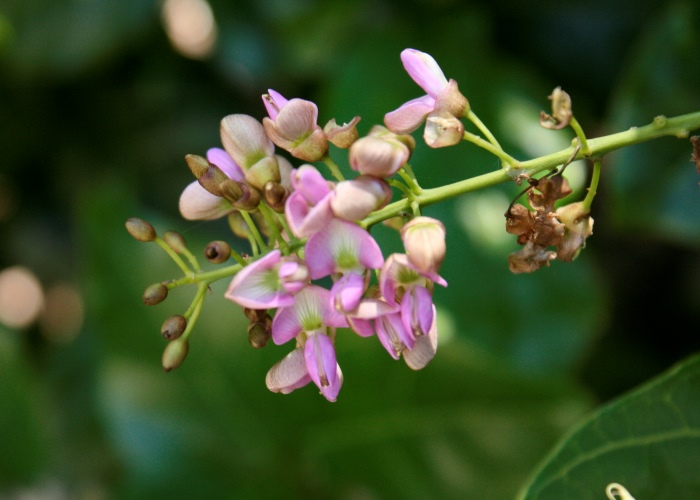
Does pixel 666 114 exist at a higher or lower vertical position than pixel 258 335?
lower

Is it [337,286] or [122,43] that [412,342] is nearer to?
[337,286]

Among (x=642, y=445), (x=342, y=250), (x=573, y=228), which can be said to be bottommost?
(x=642, y=445)

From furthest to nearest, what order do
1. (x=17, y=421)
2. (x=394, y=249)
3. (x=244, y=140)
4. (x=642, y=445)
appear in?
(x=17, y=421) < (x=394, y=249) < (x=642, y=445) < (x=244, y=140)

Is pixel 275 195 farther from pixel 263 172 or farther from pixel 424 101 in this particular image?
pixel 424 101

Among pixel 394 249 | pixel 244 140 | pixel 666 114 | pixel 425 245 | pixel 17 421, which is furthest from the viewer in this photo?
pixel 17 421

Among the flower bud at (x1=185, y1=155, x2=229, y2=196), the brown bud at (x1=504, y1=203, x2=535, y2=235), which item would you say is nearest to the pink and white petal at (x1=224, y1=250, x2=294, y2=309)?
the flower bud at (x1=185, y1=155, x2=229, y2=196)

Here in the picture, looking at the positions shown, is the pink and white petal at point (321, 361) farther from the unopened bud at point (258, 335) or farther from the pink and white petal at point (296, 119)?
the pink and white petal at point (296, 119)

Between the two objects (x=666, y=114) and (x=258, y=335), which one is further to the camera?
(x=666, y=114)

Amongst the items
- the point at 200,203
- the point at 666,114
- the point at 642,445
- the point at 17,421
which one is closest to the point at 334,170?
the point at 200,203
